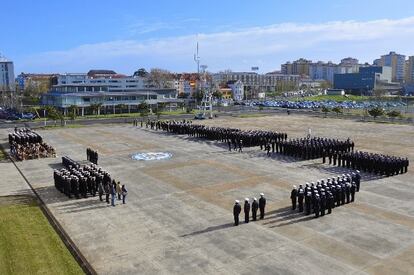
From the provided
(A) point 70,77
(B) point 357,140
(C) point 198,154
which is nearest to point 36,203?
(C) point 198,154

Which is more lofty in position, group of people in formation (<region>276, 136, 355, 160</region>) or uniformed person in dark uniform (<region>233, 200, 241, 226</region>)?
group of people in formation (<region>276, 136, 355, 160</region>)

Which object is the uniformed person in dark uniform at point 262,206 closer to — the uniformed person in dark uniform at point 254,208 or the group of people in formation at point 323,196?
the uniformed person in dark uniform at point 254,208

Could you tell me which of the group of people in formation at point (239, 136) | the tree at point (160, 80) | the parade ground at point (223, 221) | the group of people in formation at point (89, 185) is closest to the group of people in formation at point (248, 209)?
the parade ground at point (223, 221)

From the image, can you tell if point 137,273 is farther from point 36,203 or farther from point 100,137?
point 100,137

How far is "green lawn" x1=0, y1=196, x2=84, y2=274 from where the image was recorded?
12898mm

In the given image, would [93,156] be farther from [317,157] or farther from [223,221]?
[317,157]

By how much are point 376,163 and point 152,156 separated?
16.3 m

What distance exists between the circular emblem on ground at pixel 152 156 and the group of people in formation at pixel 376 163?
13195 mm

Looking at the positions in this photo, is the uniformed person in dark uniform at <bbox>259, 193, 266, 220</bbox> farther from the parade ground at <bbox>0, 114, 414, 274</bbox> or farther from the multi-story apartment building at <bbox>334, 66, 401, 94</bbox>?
the multi-story apartment building at <bbox>334, 66, 401, 94</bbox>

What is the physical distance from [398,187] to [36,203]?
19.0 metres

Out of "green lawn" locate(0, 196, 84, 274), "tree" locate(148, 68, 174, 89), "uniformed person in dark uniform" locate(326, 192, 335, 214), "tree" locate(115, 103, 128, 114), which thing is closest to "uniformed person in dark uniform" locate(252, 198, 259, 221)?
"uniformed person in dark uniform" locate(326, 192, 335, 214)

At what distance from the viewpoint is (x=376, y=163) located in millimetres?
25031

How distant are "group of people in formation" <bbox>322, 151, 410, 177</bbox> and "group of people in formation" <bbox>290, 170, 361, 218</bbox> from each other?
20.1 ft

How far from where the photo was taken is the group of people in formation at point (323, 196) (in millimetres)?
17594
